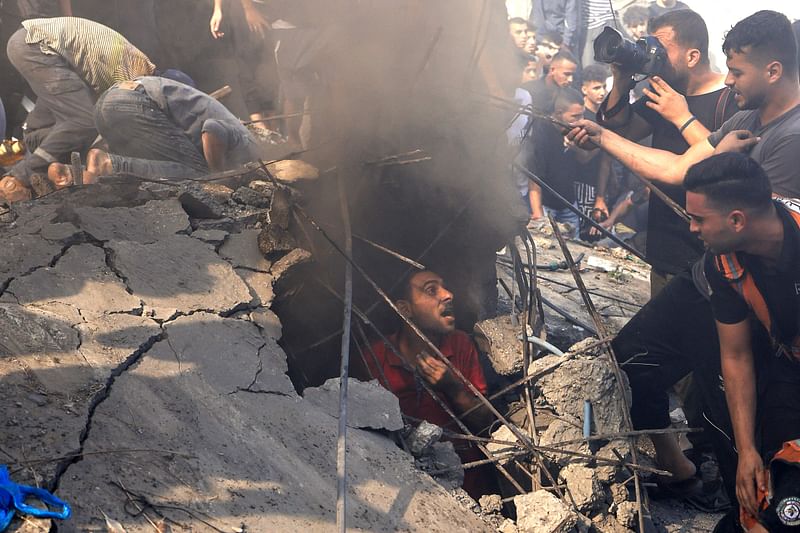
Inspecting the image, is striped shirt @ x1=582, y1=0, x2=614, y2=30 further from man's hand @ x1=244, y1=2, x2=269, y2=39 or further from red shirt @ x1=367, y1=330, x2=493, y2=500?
red shirt @ x1=367, y1=330, x2=493, y2=500

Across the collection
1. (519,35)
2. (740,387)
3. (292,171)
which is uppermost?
(519,35)

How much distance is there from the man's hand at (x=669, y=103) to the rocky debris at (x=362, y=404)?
2.44 m

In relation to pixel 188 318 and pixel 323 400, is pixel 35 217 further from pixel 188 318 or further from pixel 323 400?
pixel 323 400

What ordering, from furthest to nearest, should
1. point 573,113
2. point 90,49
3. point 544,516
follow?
point 573,113, point 90,49, point 544,516

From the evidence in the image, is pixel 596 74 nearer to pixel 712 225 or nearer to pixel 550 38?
pixel 550 38

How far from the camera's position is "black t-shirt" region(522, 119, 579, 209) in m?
8.00

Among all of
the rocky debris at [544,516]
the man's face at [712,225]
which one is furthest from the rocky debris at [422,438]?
the man's face at [712,225]

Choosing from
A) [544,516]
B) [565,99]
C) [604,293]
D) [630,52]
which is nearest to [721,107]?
[630,52]

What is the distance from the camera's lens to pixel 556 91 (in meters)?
8.09

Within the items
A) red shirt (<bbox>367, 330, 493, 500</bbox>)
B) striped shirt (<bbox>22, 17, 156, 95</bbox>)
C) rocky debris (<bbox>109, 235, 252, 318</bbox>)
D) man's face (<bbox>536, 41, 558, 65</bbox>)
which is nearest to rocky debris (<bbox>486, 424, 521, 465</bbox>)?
red shirt (<bbox>367, 330, 493, 500</bbox>)

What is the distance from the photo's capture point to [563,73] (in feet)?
26.9

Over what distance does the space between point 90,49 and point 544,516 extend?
523 centimetres

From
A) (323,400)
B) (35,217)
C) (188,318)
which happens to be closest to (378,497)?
(323,400)

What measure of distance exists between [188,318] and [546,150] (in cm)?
584
